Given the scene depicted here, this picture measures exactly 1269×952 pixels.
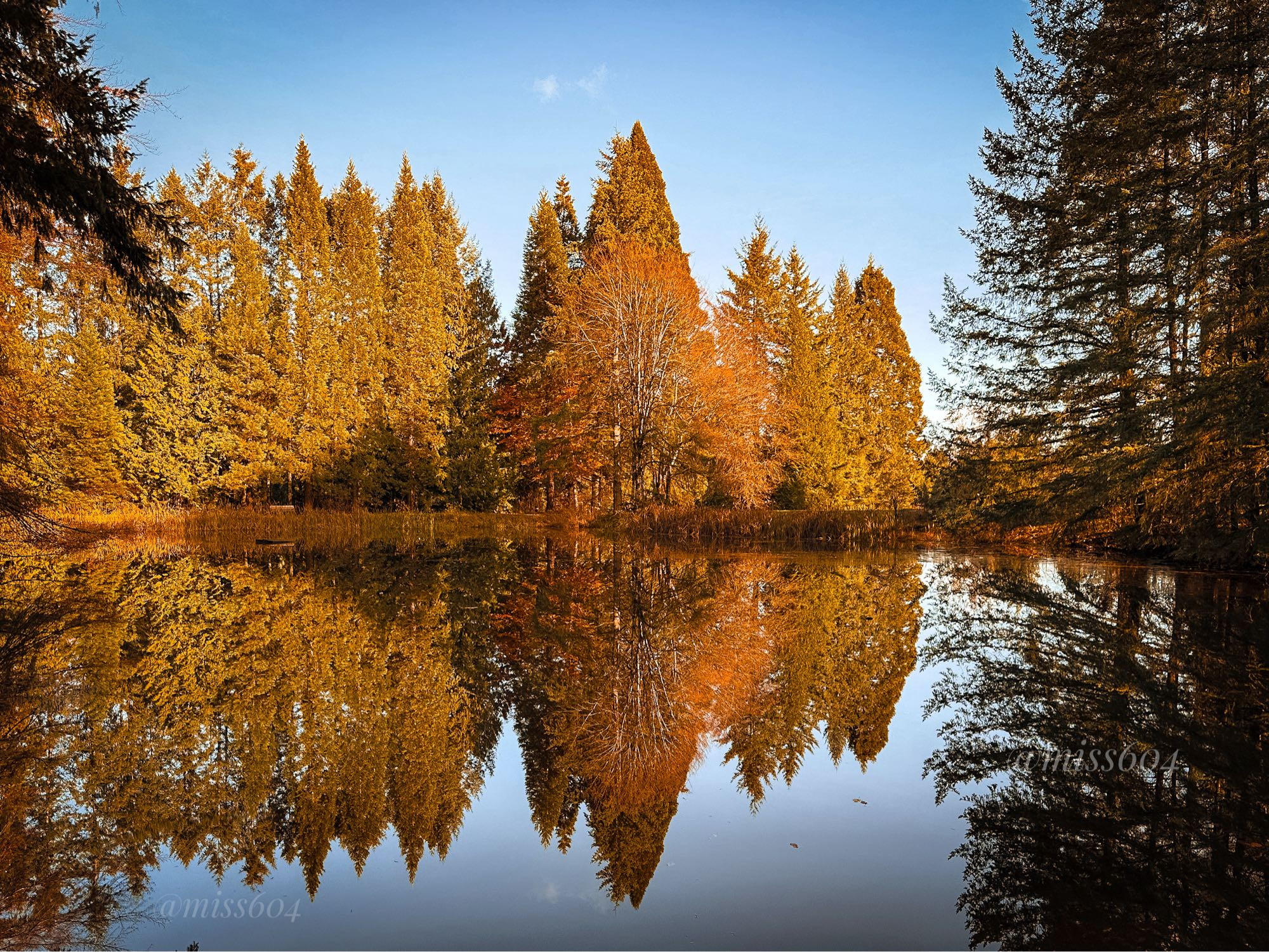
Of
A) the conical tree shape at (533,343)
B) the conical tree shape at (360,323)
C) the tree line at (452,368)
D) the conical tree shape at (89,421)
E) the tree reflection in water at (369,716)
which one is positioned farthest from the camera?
the conical tree shape at (533,343)

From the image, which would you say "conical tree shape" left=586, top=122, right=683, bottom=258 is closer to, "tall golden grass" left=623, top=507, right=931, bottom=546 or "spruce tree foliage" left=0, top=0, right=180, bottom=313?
"tall golden grass" left=623, top=507, right=931, bottom=546

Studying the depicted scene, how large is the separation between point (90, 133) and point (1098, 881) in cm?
981

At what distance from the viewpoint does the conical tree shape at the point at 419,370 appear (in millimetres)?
26828

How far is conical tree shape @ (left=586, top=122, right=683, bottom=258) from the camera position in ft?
89.5

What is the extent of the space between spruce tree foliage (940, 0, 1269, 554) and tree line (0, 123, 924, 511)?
904cm

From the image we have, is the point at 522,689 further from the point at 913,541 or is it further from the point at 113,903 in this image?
the point at 913,541

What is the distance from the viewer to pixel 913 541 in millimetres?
18406

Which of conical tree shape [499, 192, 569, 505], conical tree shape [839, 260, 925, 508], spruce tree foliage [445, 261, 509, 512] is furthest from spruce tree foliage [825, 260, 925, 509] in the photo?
spruce tree foliage [445, 261, 509, 512]

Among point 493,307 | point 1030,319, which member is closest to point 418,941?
point 1030,319

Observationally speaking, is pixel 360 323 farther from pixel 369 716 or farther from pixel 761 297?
pixel 369 716

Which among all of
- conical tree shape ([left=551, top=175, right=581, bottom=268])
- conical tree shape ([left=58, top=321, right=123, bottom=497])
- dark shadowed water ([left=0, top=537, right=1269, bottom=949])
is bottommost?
dark shadowed water ([left=0, top=537, right=1269, bottom=949])

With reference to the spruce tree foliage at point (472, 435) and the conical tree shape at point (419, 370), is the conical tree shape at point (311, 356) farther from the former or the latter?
the spruce tree foliage at point (472, 435)

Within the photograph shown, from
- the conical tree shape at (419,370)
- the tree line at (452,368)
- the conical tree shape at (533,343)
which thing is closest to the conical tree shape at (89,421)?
the tree line at (452,368)

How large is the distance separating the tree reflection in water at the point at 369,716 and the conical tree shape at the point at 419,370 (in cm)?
1828
